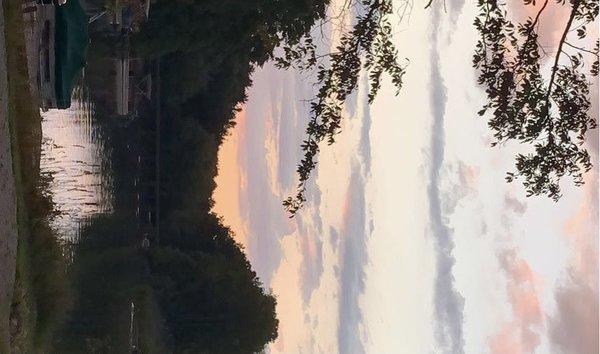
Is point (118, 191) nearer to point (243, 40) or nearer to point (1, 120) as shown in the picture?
point (243, 40)

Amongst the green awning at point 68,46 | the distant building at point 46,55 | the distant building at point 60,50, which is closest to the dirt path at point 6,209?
the distant building at point 46,55

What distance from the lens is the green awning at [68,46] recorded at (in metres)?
24.8

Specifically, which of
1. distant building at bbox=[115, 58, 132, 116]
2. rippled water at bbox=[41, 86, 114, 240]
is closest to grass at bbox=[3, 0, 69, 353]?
rippled water at bbox=[41, 86, 114, 240]

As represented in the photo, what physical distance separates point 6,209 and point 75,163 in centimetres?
2367

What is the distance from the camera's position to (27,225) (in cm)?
1956

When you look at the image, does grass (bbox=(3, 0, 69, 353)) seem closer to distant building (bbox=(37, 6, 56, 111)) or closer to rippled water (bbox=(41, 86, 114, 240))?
distant building (bbox=(37, 6, 56, 111))

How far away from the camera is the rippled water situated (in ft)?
119

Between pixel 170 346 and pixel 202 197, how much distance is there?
15.5 m

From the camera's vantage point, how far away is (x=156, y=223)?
191 ft

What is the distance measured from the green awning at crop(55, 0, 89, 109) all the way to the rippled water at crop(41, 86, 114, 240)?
26.4ft

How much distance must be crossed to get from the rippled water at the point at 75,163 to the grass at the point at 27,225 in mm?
12748

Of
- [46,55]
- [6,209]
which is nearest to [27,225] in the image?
[6,209]

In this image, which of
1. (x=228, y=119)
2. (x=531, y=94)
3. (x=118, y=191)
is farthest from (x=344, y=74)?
(x=228, y=119)

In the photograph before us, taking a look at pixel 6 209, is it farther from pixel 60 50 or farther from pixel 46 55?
pixel 60 50
